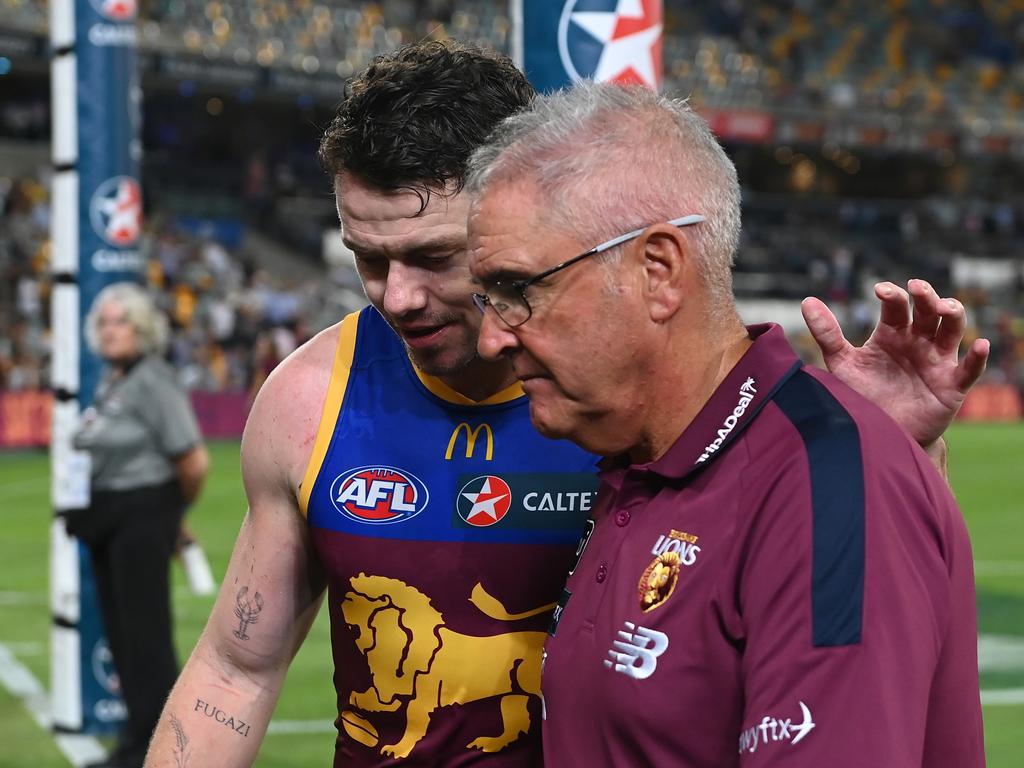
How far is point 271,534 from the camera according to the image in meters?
2.73

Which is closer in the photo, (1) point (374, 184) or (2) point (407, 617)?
(1) point (374, 184)

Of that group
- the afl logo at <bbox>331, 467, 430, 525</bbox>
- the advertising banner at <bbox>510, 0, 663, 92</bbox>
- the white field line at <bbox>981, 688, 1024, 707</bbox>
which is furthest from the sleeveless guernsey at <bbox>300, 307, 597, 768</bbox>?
the white field line at <bbox>981, 688, 1024, 707</bbox>

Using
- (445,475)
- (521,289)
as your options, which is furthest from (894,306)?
(445,475)

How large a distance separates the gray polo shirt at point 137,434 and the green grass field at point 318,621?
1460mm

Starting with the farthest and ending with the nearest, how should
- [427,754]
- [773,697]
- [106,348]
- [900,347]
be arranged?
[106,348] → [427,754] → [900,347] → [773,697]

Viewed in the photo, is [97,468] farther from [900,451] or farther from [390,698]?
[900,451]

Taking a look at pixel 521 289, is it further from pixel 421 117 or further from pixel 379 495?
pixel 379 495

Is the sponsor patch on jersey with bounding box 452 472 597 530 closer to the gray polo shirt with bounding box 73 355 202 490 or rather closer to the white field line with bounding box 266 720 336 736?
the gray polo shirt with bounding box 73 355 202 490

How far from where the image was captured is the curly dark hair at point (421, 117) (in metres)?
2.42

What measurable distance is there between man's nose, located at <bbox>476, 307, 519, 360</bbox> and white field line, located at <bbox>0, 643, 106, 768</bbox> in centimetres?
588

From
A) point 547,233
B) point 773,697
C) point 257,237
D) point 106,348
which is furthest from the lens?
point 257,237

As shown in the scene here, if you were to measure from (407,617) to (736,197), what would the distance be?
1046mm

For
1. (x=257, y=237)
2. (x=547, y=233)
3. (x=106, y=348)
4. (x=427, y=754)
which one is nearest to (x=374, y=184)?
(x=547, y=233)

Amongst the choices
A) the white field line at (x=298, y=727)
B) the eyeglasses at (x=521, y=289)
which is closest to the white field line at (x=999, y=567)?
the white field line at (x=298, y=727)
